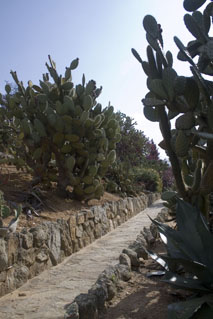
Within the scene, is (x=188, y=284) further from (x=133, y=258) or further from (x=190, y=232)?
(x=133, y=258)

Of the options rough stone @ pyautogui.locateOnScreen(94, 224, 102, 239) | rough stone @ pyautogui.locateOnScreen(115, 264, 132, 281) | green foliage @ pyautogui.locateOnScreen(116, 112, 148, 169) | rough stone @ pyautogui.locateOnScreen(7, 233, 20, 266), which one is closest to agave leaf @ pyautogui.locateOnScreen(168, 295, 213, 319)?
rough stone @ pyautogui.locateOnScreen(115, 264, 132, 281)

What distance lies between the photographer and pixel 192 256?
77.8 inches

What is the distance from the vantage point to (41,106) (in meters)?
5.66

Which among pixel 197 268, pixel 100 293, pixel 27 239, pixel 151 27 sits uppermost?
pixel 151 27

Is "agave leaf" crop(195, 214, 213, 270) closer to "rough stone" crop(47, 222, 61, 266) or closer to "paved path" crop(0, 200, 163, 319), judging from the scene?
"paved path" crop(0, 200, 163, 319)

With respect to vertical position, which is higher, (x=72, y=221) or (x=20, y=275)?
(x=72, y=221)

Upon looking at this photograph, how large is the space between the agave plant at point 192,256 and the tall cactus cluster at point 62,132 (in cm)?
367

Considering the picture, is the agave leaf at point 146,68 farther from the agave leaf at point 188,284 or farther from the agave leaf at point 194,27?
the agave leaf at point 188,284

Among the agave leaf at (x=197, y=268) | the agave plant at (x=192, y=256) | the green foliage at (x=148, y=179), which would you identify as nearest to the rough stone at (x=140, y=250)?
the agave plant at (x=192, y=256)

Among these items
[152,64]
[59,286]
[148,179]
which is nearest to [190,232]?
[152,64]

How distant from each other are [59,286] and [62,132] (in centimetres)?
305

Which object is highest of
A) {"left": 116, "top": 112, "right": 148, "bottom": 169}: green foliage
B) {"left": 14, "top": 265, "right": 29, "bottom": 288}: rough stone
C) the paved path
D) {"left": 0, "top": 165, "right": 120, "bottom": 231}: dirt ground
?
{"left": 116, "top": 112, "right": 148, "bottom": 169}: green foliage

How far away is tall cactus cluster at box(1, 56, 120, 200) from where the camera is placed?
5562 mm

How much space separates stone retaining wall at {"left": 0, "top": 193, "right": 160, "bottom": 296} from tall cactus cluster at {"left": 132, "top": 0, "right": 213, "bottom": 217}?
66.9 inches
